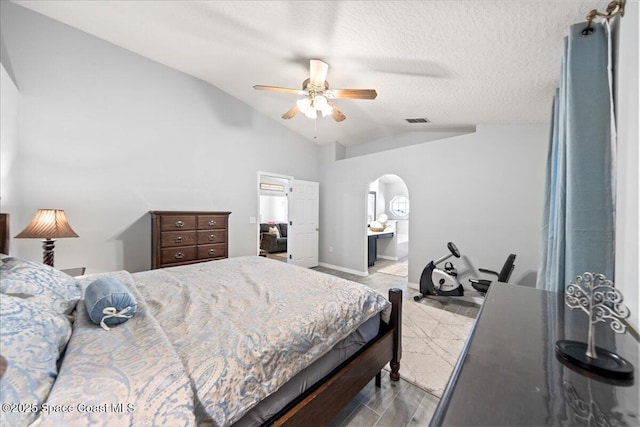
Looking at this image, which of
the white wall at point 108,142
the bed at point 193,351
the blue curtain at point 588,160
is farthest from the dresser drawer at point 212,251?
the blue curtain at point 588,160

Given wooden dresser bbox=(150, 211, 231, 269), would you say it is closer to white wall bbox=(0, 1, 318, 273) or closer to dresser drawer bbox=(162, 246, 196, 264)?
dresser drawer bbox=(162, 246, 196, 264)

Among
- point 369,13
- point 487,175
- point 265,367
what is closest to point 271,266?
point 265,367

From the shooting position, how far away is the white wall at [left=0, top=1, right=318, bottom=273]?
2498 millimetres

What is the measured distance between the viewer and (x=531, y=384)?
1.99 ft

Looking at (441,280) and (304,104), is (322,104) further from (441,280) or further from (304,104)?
(441,280)

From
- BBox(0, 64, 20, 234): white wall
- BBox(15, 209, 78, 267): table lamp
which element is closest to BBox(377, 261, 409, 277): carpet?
BBox(15, 209, 78, 267): table lamp

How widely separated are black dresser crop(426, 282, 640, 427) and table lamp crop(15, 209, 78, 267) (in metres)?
3.07

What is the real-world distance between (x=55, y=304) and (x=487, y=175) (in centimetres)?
437

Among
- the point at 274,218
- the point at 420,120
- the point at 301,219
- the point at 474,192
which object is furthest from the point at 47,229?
the point at 274,218

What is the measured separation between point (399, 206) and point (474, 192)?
4.12 metres

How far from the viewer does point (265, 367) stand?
1.00 m

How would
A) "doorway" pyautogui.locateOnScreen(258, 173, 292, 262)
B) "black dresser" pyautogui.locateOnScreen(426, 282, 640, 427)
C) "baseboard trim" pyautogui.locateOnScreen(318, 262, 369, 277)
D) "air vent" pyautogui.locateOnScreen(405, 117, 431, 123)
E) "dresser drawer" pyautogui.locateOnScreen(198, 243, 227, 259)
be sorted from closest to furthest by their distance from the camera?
"black dresser" pyautogui.locateOnScreen(426, 282, 640, 427)
"dresser drawer" pyautogui.locateOnScreen(198, 243, 227, 259)
"air vent" pyautogui.locateOnScreen(405, 117, 431, 123)
"baseboard trim" pyautogui.locateOnScreen(318, 262, 369, 277)
"doorway" pyautogui.locateOnScreen(258, 173, 292, 262)

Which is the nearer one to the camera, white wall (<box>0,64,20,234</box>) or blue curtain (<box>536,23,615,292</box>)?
blue curtain (<box>536,23,615,292</box>)

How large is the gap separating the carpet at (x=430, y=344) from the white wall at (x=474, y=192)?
1041 millimetres
